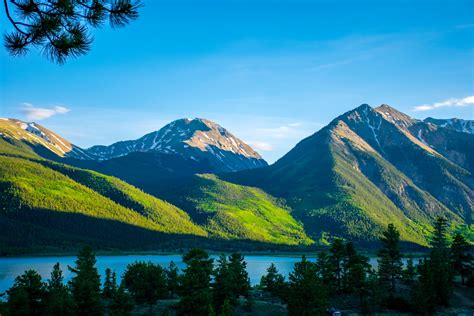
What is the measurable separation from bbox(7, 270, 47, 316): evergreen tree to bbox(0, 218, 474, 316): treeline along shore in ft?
0.35

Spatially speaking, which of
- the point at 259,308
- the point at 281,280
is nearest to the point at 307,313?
the point at 259,308

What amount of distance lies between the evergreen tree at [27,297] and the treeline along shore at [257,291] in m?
0.11

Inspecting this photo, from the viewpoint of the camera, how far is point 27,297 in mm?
54719

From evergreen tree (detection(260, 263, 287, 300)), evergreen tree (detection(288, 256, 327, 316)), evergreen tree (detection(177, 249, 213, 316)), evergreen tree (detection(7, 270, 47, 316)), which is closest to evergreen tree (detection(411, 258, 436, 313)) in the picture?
evergreen tree (detection(288, 256, 327, 316))

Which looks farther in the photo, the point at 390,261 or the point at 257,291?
the point at 257,291

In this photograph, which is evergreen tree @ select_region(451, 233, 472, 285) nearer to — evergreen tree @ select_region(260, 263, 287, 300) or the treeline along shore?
the treeline along shore

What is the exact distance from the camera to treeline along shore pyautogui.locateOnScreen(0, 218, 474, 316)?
178 feet

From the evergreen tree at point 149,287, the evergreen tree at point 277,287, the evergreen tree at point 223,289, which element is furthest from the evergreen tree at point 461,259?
the evergreen tree at point 149,287

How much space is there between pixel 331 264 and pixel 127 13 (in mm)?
70597

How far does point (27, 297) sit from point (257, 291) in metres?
44.7

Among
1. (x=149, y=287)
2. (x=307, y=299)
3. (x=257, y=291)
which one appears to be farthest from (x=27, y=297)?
(x=257, y=291)

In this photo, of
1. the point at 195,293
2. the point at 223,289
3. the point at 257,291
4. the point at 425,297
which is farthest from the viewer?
the point at 257,291

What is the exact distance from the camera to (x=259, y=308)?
68.4m

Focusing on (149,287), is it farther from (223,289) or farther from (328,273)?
(328,273)
